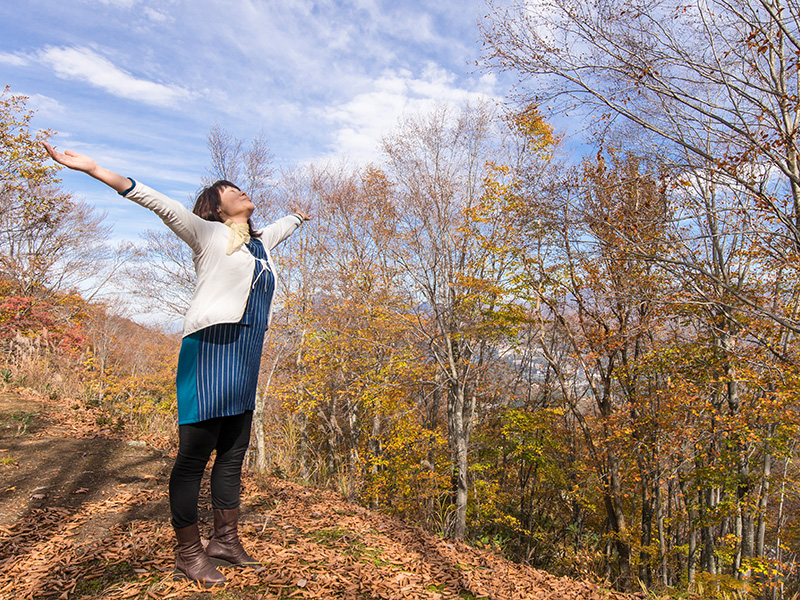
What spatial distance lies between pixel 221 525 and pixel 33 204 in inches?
472

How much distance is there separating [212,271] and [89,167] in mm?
563

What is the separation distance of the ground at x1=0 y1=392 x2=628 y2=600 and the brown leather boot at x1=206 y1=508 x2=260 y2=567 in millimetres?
65

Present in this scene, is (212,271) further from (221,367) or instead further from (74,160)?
(74,160)

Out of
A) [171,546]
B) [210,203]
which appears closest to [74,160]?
[210,203]

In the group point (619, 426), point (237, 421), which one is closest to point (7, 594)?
point (237, 421)

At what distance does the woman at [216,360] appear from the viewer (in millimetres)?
1827

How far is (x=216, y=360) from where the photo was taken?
187 centimetres

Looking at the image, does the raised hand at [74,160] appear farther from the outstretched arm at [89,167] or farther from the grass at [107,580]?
the grass at [107,580]

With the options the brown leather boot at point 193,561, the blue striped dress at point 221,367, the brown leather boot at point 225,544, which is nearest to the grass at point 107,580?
the brown leather boot at point 193,561

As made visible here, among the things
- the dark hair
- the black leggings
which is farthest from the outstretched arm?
the black leggings

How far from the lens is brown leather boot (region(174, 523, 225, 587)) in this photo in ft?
6.23

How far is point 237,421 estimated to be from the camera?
6.66 feet

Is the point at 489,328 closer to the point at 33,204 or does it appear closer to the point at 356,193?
the point at 356,193

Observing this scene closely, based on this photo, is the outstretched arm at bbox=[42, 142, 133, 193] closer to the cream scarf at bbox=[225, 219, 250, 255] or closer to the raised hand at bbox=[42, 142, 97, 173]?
the raised hand at bbox=[42, 142, 97, 173]
